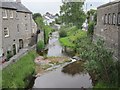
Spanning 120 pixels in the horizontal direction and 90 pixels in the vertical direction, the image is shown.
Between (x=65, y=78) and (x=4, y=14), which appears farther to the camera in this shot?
(x=4, y=14)

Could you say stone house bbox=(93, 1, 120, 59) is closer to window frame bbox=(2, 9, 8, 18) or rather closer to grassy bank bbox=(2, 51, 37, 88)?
grassy bank bbox=(2, 51, 37, 88)

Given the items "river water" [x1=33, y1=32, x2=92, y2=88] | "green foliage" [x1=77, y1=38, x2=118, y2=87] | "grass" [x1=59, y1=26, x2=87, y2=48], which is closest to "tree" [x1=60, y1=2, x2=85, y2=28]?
"grass" [x1=59, y1=26, x2=87, y2=48]

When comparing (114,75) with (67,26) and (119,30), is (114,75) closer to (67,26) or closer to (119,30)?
(119,30)

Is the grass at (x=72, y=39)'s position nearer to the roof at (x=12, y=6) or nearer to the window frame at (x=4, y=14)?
the roof at (x=12, y=6)

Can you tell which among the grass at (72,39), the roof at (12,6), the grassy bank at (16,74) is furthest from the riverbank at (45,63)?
the grass at (72,39)

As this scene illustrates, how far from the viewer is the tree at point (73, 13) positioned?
2838 inches

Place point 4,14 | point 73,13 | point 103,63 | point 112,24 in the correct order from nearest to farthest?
1. point 103,63
2. point 112,24
3. point 4,14
4. point 73,13

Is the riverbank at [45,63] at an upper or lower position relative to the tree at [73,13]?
lower

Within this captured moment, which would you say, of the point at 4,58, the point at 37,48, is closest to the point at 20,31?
the point at 37,48

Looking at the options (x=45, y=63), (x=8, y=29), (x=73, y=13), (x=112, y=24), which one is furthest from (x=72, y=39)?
(x=112, y=24)

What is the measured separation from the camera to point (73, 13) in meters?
72.4

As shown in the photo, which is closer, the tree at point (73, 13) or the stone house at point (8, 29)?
the stone house at point (8, 29)

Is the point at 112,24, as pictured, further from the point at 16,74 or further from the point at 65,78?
the point at 16,74

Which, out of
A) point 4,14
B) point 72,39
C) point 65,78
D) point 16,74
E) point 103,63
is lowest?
point 65,78
